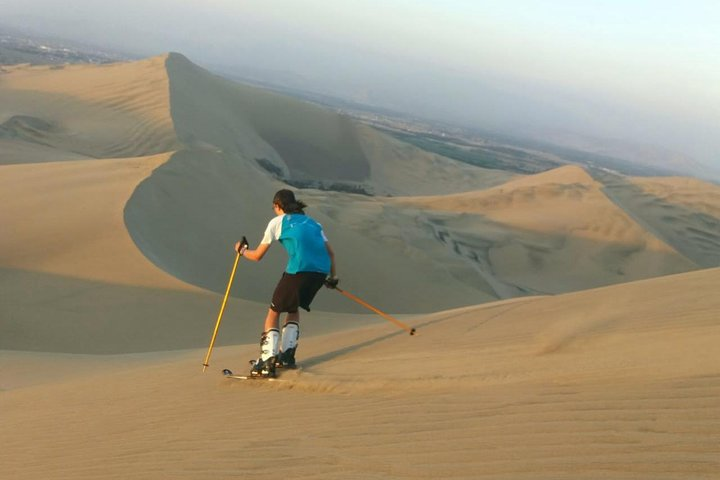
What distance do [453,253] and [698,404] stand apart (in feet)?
40.1

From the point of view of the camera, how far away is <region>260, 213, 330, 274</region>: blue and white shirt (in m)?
4.93

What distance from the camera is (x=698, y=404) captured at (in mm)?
2934

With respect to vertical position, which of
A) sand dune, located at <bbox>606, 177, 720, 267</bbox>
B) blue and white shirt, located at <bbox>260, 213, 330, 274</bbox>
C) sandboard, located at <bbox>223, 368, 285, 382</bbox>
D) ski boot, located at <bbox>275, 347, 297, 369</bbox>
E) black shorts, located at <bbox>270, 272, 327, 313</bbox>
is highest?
blue and white shirt, located at <bbox>260, 213, 330, 274</bbox>

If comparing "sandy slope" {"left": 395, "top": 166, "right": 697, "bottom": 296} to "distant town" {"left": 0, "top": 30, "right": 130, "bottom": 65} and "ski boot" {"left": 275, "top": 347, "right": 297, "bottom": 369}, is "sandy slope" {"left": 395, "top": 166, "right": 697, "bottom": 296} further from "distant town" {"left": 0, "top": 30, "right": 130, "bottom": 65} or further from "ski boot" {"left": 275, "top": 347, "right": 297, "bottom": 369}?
"distant town" {"left": 0, "top": 30, "right": 130, "bottom": 65}

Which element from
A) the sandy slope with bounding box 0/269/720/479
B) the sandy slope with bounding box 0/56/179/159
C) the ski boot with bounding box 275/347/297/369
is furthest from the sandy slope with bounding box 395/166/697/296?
the sandy slope with bounding box 0/56/179/159

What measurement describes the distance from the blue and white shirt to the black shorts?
0.04 metres

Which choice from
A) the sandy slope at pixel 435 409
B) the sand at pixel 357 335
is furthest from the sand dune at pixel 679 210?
the sandy slope at pixel 435 409

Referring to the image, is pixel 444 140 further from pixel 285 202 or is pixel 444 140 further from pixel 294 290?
pixel 294 290

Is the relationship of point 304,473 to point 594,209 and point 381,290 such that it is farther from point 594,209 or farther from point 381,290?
point 594,209

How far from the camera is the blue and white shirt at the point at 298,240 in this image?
16.2 feet

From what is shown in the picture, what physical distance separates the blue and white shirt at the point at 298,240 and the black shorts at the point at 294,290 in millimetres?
44

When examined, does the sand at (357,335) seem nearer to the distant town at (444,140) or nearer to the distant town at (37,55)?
the distant town at (444,140)

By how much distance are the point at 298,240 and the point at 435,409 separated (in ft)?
6.07

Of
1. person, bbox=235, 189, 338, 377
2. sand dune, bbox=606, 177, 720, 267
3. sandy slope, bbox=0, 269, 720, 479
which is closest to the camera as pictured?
sandy slope, bbox=0, 269, 720, 479
